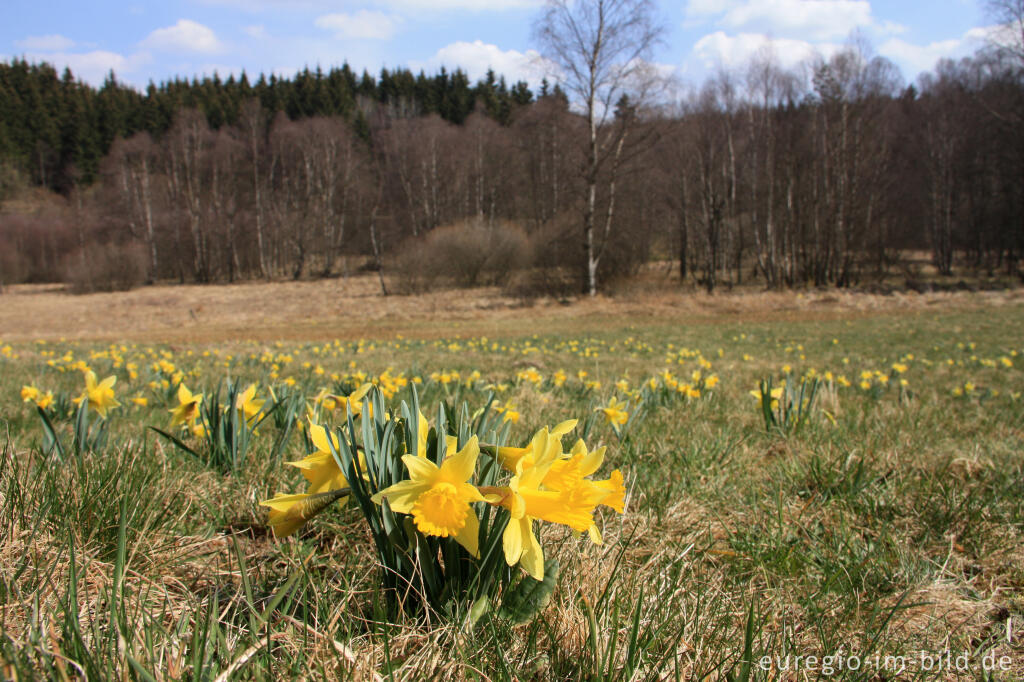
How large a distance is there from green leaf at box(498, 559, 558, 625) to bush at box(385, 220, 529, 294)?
26.5 metres

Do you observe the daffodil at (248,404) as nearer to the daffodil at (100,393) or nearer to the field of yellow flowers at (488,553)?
the field of yellow flowers at (488,553)

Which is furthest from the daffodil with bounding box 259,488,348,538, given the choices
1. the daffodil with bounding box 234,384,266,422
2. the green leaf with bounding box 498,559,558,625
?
the daffodil with bounding box 234,384,266,422

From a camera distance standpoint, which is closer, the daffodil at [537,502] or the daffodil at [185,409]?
the daffodil at [537,502]

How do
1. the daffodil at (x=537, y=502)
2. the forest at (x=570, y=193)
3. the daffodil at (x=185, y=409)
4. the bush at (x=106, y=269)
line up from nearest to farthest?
the daffodil at (x=537, y=502), the daffodil at (x=185, y=409), the forest at (x=570, y=193), the bush at (x=106, y=269)

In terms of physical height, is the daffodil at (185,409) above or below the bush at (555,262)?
below

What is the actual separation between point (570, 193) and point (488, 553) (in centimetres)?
2517

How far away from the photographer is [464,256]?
2884cm

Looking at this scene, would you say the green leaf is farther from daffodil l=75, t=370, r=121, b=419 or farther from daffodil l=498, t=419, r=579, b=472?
daffodil l=75, t=370, r=121, b=419

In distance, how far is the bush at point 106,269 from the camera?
32.0 metres

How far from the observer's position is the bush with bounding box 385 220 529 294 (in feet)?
90.1

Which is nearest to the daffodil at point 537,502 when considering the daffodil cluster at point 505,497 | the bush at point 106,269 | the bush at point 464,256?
the daffodil cluster at point 505,497

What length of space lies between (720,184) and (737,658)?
30.8 meters

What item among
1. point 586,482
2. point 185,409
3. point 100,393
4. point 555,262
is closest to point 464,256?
point 555,262

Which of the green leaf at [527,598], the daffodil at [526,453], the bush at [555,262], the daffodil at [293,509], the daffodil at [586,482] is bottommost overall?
the green leaf at [527,598]
